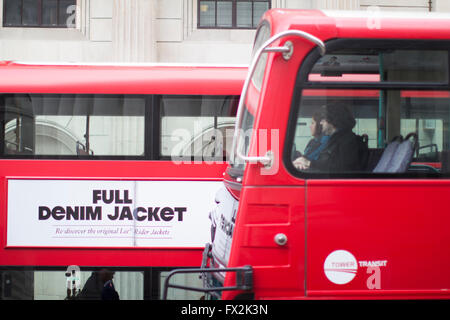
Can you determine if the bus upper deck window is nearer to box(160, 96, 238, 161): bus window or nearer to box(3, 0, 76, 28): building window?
box(160, 96, 238, 161): bus window

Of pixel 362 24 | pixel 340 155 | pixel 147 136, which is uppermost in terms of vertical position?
pixel 362 24

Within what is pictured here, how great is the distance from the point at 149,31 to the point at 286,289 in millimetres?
11348

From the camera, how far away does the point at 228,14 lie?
14719mm

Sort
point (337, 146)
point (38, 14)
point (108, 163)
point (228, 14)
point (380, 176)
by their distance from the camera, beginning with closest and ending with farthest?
point (380, 176), point (337, 146), point (108, 163), point (38, 14), point (228, 14)

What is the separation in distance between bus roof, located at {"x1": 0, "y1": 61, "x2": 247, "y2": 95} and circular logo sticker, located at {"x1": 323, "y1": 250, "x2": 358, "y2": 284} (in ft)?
13.8

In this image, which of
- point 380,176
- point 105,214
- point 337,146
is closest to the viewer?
point 380,176

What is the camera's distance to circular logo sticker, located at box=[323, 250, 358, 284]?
3.53m

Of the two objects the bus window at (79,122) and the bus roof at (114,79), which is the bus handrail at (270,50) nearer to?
the bus roof at (114,79)

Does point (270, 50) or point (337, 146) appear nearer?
point (270, 50)

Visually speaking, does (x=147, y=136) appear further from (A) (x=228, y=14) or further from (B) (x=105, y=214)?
(A) (x=228, y=14)

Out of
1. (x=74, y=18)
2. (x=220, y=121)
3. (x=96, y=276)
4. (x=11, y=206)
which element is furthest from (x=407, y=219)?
(x=74, y=18)

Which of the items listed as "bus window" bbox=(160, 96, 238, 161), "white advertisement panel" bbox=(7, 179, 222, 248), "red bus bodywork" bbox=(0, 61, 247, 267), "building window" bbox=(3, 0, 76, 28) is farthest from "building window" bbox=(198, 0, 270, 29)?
"white advertisement panel" bbox=(7, 179, 222, 248)

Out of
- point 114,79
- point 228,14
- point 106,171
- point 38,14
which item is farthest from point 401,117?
point 38,14

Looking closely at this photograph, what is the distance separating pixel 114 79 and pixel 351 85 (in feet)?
14.6
